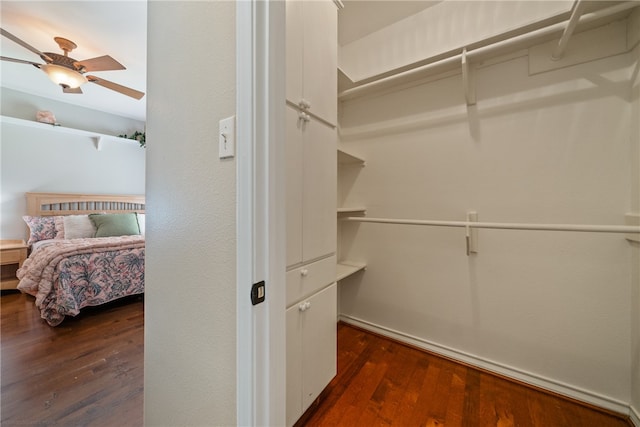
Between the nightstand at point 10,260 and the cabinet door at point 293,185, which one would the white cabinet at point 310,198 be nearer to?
the cabinet door at point 293,185

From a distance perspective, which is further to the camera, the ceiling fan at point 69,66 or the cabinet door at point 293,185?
the ceiling fan at point 69,66

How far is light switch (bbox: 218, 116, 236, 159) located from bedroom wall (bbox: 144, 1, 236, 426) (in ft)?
0.08

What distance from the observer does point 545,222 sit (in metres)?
1.47

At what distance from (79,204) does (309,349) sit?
4.38m

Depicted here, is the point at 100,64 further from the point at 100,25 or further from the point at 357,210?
the point at 357,210

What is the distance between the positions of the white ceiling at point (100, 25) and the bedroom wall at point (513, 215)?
58 cm

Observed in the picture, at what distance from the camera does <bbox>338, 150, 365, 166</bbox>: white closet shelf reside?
1.89 metres

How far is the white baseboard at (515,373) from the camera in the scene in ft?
4.30

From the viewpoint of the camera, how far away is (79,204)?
3691mm

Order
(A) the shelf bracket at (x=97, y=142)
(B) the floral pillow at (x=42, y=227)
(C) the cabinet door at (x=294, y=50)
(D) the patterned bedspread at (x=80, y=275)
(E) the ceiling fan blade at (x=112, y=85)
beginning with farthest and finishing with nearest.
→ (A) the shelf bracket at (x=97, y=142) < (B) the floral pillow at (x=42, y=227) < (E) the ceiling fan blade at (x=112, y=85) < (D) the patterned bedspread at (x=80, y=275) < (C) the cabinet door at (x=294, y=50)

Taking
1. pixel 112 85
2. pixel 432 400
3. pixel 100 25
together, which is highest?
pixel 100 25

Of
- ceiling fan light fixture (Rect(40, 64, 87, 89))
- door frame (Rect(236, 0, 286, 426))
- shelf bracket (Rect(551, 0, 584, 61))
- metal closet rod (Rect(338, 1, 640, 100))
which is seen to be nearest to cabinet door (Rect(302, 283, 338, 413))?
door frame (Rect(236, 0, 286, 426))

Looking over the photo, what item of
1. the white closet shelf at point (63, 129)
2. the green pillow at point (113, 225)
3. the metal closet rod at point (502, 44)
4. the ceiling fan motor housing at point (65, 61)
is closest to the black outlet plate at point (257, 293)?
the metal closet rod at point (502, 44)

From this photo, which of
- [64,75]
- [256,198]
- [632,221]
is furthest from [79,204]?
[632,221]
